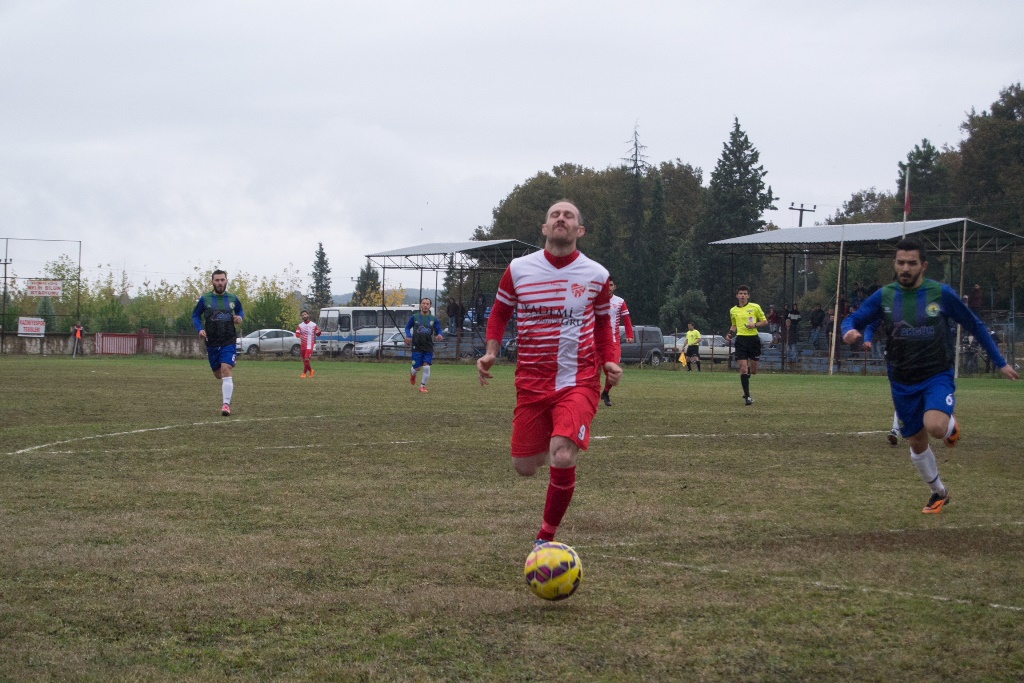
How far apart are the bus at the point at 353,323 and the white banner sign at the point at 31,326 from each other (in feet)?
47.2

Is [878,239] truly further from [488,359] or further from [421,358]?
[488,359]

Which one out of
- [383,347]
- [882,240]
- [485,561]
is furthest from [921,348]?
[383,347]

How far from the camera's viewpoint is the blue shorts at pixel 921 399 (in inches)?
330

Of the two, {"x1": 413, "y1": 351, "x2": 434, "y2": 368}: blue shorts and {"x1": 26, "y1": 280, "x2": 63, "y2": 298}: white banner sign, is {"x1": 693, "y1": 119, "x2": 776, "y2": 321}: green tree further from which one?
{"x1": 413, "y1": 351, "x2": 434, "y2": 368}: blue shorts

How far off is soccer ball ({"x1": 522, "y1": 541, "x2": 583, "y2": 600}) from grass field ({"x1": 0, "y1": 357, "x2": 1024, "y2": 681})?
10 cm

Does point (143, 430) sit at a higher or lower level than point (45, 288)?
lower

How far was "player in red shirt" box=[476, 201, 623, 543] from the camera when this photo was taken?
656cm

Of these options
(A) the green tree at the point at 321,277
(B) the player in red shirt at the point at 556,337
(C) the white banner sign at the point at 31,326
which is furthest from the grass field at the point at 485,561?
(A) the green tree at the point at 321,277

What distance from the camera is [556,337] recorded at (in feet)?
21.9

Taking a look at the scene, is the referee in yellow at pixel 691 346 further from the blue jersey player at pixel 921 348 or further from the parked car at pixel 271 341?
the blue jersey player at pixel 921 348

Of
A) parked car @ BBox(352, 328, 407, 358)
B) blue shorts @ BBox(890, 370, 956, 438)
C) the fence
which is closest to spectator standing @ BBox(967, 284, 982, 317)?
parked car @ BBox(352, 328, 407, 358)

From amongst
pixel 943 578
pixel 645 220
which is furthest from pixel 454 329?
pixel 943 578

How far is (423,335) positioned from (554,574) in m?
20.5

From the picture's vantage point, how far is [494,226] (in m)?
81.1
